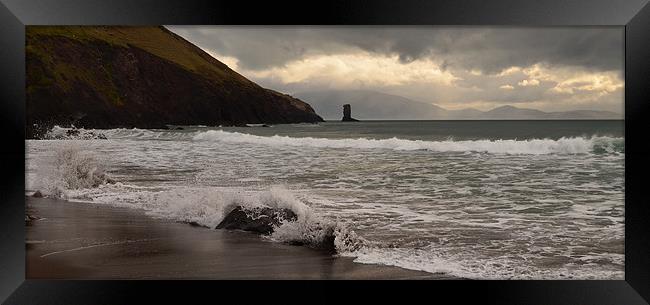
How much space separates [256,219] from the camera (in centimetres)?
408

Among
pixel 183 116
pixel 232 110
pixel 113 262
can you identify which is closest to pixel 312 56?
pixel 232 110

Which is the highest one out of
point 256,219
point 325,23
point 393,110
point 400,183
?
Result: point 325,23

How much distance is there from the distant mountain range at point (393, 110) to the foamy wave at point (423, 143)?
0.20m

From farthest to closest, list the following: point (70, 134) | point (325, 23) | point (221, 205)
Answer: point (221, 205) < point (70, 134) < point (325, 23)

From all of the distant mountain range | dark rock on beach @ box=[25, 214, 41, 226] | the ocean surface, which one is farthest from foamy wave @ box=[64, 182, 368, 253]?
the distant mountain range

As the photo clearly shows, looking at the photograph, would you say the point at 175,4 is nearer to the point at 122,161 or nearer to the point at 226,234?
the point at 122,161

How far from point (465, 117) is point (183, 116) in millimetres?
2145

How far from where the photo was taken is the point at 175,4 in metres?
3.56

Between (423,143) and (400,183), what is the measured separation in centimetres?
36

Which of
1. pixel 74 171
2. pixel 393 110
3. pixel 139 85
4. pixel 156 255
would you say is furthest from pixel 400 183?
pixel 74 171

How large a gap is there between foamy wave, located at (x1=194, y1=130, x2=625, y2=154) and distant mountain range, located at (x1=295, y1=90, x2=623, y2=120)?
0.66ft

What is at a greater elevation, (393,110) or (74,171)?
(393,110)

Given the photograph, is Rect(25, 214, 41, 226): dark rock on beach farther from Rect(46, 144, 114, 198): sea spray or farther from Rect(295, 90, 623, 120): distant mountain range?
Rect(295, 90, 623, 120): distant mountain range

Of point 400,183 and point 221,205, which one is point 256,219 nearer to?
point 221,205
